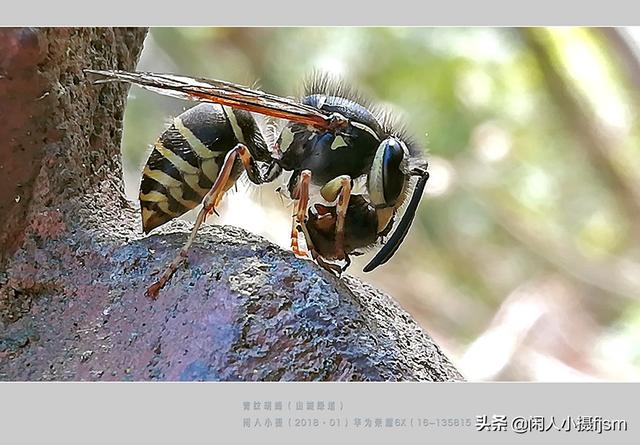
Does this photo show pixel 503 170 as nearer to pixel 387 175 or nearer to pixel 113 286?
pixel 387 175

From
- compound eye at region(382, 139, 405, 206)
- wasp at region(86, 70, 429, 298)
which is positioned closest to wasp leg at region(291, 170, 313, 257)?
wasp at region(86, 70, 429, 298)

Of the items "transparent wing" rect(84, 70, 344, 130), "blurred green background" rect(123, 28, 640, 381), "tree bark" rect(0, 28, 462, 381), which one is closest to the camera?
"tree bark" rect(0, 28, 462, 381)

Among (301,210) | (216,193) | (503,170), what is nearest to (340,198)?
(301,210)

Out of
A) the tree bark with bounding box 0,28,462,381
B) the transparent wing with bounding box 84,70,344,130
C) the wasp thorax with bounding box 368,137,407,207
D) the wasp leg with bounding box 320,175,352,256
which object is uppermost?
the transparent wing with bounding box 84,70,344,130

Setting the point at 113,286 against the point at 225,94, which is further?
the point at 225,94

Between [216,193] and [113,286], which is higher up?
[216,193]

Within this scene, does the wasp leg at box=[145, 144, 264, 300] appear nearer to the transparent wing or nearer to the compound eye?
the transparent wing

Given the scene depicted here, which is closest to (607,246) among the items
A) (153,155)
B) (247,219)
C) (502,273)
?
(502,273)
